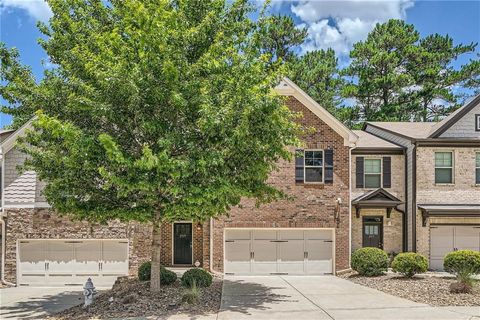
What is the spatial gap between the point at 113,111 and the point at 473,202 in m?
16.0

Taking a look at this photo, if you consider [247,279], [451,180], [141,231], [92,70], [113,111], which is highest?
[92,70]

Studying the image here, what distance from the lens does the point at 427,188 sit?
2111 centimetres

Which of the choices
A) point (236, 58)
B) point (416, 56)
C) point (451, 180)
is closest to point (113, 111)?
point (236, 58)

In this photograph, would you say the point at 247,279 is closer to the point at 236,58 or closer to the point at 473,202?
the point at 236,58

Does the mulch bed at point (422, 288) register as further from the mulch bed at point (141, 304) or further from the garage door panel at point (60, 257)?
the garage door panel at point (60, 257)

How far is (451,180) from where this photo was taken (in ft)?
69.7

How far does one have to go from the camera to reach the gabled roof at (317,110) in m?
19.8

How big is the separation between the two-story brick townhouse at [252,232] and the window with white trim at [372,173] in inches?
97.2

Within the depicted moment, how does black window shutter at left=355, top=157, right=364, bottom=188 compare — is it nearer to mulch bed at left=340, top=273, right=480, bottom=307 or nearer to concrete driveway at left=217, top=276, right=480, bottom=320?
mulch bed at left=340, top=273, right=480, bottom=307

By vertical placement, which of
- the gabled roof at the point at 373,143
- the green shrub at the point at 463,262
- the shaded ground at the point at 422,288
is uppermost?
the gabled roof at the point at 373,143

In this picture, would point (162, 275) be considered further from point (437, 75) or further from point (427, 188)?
point (437, 75)

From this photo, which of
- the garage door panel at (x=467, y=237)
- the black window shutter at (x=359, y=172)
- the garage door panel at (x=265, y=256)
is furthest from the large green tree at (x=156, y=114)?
the garage door panel at (x=467, y=237)

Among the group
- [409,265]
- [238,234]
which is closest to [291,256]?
[238,234]

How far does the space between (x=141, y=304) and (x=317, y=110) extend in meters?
10.8
